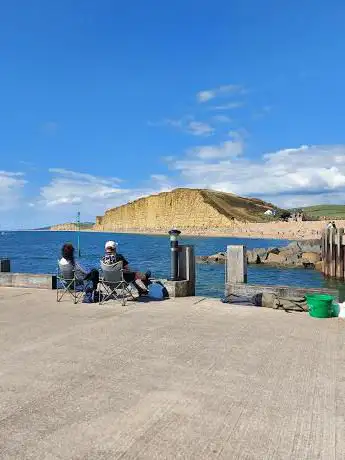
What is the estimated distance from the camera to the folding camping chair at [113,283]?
31.9 feet

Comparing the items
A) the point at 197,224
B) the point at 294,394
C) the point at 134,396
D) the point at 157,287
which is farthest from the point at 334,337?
the point at 197,224

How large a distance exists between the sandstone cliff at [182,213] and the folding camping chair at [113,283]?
131 meters

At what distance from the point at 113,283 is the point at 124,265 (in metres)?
0.47

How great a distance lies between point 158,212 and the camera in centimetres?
16262

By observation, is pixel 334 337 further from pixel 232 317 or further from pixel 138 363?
pixel 138 363

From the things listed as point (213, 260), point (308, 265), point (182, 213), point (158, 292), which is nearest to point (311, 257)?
point (308, 265)

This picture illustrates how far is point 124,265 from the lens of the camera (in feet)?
33.2

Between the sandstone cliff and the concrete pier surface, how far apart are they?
13376 cm

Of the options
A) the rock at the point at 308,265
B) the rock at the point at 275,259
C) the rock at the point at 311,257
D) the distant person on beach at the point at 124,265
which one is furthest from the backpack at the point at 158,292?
the rock at the point at 275,259

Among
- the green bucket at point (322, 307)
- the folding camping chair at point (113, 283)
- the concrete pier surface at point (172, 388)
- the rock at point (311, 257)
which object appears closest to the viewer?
the concrete pier surface at point (172, 388)

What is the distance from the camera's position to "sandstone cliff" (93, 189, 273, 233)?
14862 centimetres

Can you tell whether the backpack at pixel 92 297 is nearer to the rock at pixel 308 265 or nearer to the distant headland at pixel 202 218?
the rock at pixel 308 265

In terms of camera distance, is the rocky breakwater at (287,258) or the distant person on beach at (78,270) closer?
the distant person on beach at (78,270)

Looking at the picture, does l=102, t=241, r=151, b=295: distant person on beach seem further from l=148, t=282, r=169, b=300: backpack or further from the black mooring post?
the black mooring post
